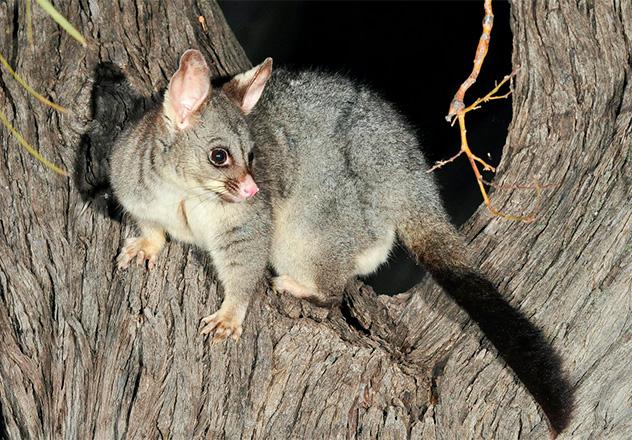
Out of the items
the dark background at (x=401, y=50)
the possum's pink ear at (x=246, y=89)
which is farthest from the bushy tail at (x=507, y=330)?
the dark background at (x=401, y=50)

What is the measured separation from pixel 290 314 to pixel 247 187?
0.53 m

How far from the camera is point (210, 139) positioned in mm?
3543

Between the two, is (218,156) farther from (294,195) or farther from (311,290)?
(311,290)

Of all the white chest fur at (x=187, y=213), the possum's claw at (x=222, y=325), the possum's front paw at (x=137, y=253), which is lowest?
the possum's claw at (x=222, y=325)

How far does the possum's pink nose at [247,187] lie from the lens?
3441 millimetres

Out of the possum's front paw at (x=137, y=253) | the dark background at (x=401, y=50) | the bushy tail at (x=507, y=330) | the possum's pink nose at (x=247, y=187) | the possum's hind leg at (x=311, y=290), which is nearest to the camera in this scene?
the bushy tail at (x=507, y=330)

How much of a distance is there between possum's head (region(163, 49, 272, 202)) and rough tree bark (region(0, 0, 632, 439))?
1.24ft

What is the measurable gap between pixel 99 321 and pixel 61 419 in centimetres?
38

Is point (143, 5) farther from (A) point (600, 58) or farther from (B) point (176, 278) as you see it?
(A) point (600, 58)

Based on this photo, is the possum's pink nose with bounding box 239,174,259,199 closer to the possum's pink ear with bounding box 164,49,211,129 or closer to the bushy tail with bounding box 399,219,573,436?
the possum's pink ear with bounding box 164,49,211,129

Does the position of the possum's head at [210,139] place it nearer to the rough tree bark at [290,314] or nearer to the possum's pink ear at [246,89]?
the possum's pink ear at [246,89]

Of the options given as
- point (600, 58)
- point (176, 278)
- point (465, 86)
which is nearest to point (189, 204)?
point (176, 278)

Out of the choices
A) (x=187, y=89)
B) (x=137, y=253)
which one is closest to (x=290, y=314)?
(x=137, y=253)

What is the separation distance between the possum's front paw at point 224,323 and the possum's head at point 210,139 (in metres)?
0.43
